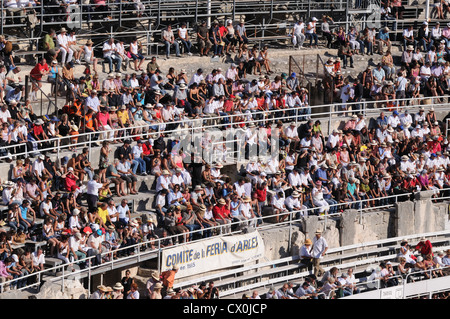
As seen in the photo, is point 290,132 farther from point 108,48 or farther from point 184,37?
point 108,48

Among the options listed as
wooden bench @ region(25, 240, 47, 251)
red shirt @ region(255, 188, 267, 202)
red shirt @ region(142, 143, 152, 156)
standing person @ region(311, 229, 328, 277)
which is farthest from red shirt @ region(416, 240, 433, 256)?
wooden bench @ region(25, 240, 47, 251)

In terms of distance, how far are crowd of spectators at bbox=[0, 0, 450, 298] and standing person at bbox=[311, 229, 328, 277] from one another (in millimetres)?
939

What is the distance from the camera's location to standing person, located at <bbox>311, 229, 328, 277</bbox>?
31.8 m

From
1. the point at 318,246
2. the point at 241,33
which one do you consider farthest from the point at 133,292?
the point at 241,33

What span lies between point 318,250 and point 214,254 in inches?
110

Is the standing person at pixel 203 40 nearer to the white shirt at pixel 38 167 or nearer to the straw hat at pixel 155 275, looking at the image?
the white shirt at pixel 38 167

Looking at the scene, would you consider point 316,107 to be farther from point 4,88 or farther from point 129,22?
point 4,88

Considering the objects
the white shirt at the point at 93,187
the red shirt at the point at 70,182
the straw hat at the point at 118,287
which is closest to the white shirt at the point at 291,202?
the white shirt at the point at 93,187

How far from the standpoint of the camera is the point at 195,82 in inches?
1411

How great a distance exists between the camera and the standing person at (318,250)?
104ft

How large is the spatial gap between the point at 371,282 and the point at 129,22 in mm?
11975

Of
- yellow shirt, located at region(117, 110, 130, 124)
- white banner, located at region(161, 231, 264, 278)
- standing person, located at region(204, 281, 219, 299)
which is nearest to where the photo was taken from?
standing person, located at region(204, 281, 219, 299)

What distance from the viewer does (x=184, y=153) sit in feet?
108

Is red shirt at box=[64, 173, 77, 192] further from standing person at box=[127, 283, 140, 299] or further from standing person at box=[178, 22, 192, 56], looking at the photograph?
standing person at box=[178, 22, 192, 56]
